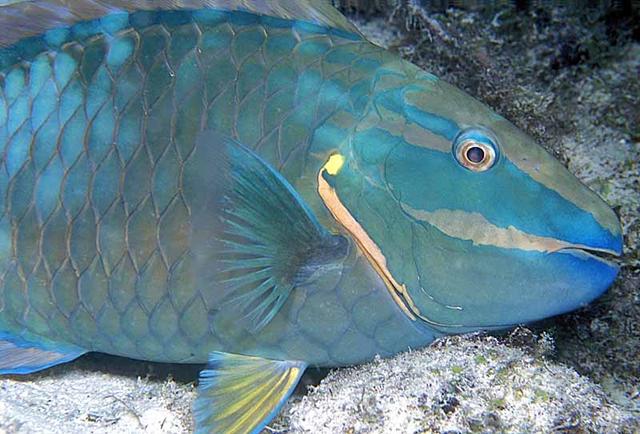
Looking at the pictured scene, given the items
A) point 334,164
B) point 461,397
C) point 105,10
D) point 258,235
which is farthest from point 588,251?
point 105,10

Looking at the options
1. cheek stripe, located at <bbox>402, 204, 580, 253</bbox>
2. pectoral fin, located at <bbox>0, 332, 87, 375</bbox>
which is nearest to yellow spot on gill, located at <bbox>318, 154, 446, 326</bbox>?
cheek stripe, located at <bbox>402, 204, 580, 253</bbox>

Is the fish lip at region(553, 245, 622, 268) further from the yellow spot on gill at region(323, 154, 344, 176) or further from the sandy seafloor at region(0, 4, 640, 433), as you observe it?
the yellow spot on gill at region(323, 154, 344, 176)

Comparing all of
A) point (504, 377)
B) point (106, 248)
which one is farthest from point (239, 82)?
point (504, 377)

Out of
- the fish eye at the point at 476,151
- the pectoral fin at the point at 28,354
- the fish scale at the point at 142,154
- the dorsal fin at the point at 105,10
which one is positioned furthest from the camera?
the pectoral fin at the point at 28,354

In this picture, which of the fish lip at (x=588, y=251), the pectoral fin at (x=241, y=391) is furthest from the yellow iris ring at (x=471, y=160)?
the pectoral fin at (x=241, y=391)

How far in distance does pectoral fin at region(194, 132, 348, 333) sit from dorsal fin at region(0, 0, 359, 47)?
675mm

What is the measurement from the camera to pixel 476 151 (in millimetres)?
1981

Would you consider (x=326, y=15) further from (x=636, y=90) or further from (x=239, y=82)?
(x=636, y=90)

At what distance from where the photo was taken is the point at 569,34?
4.35 meters

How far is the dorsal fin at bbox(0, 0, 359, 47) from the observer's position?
242 centimetres

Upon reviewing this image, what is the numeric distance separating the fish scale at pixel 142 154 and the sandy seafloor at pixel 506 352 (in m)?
0.28

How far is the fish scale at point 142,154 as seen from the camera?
2.21m

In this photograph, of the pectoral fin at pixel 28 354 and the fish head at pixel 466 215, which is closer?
the fish head at pixel 466 215

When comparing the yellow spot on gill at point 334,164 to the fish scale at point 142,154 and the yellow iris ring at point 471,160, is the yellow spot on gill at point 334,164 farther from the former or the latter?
the yellow iris ring at point 471,160
